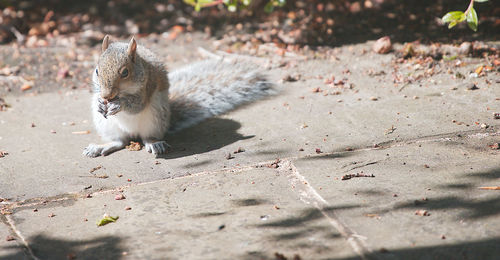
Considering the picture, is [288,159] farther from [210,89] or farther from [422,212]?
[210,89]

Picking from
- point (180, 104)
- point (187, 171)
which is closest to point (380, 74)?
point (180, 104)

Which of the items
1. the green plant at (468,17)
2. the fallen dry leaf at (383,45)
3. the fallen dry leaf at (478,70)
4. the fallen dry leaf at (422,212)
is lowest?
the fallen dry leaf at (422,212)

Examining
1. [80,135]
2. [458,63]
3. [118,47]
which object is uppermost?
[118,47]

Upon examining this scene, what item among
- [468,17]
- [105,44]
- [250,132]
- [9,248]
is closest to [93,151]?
[105,44]

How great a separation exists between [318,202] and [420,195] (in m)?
0.45

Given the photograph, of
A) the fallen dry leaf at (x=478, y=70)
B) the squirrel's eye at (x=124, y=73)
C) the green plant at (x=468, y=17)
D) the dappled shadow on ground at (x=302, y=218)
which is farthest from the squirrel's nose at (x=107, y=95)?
the fallen dry leaf at (x=478, y=70)

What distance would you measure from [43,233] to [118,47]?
4.43 ft

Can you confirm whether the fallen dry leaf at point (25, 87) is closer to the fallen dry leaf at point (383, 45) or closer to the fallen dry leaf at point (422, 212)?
the fallen dry leaf at point (383, 45)

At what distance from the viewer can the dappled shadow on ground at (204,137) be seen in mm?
3432

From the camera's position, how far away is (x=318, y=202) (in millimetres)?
2494

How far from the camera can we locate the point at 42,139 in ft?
12.3

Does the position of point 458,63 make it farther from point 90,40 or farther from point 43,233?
point 90,40

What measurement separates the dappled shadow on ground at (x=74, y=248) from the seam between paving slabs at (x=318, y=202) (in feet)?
2.82

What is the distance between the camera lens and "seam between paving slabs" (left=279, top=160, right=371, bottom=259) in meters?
2.10
